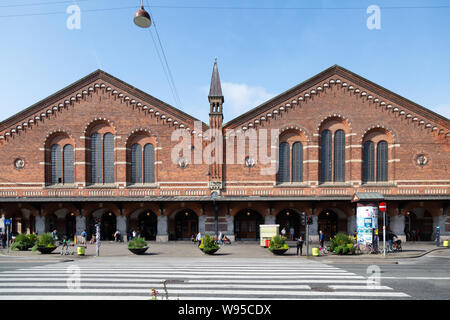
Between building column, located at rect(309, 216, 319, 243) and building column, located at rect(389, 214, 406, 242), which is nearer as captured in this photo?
building column, located at rect(389, 214, 406, 242)

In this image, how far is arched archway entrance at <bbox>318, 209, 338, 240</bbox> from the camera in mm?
29328

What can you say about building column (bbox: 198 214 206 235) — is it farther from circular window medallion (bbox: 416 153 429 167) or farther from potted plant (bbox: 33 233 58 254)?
circular window medallion (bbox: 416 153 429 167)

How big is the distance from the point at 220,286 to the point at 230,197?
1591cm

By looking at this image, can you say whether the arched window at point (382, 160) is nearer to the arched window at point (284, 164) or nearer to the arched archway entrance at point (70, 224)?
the arched window at point (284, 164)

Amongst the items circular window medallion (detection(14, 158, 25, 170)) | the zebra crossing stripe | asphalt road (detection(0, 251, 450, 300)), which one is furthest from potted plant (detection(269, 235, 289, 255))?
circular window medallion (detection(14, 158, 25, 170))

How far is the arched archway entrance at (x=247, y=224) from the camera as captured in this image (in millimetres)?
A: 29531

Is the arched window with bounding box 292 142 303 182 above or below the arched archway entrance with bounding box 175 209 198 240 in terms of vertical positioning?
above

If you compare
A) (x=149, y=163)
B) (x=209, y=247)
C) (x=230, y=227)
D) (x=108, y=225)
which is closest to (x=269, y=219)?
(x=230, y=227)

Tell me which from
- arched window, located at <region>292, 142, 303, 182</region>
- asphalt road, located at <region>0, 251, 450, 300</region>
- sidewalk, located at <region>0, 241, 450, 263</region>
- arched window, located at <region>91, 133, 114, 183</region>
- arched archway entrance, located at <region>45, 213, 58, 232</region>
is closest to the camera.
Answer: asphalt road, located at <region>0, 251, 450, 300</region>

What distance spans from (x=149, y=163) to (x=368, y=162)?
22.0m

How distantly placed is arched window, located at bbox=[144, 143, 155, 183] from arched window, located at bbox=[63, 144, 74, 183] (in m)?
7.71

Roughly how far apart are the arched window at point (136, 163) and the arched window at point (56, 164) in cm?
756

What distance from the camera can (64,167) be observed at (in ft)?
97.6

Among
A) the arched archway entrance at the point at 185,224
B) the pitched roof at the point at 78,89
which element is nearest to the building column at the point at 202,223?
the arched archway entrance at the point at 185,224
